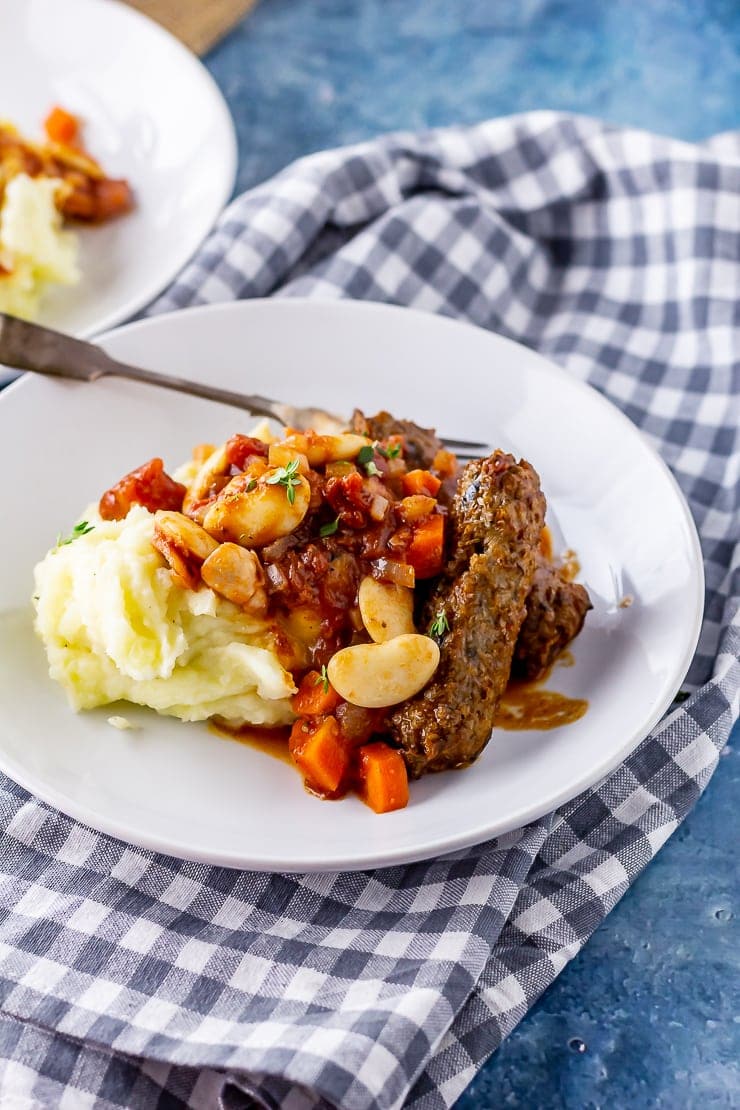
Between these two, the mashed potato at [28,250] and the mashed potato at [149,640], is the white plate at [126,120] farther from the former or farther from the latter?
the mashed potato at [149,640]

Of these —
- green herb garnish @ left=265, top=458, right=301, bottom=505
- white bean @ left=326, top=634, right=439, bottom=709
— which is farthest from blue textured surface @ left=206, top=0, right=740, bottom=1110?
Result: white bean @ left=326, top=634, right=439, bottom=709

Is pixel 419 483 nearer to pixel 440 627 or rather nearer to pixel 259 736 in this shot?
pixel 440 627

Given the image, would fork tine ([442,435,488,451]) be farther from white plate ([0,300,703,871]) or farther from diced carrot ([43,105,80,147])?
diced carrot ([43,105,80,147])

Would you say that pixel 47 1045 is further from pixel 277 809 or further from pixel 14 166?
pixel 14 166

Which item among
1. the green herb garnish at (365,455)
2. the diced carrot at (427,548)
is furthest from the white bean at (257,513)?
the diced carrot at (427,548)

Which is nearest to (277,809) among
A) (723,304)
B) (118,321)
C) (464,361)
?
(464,361)
